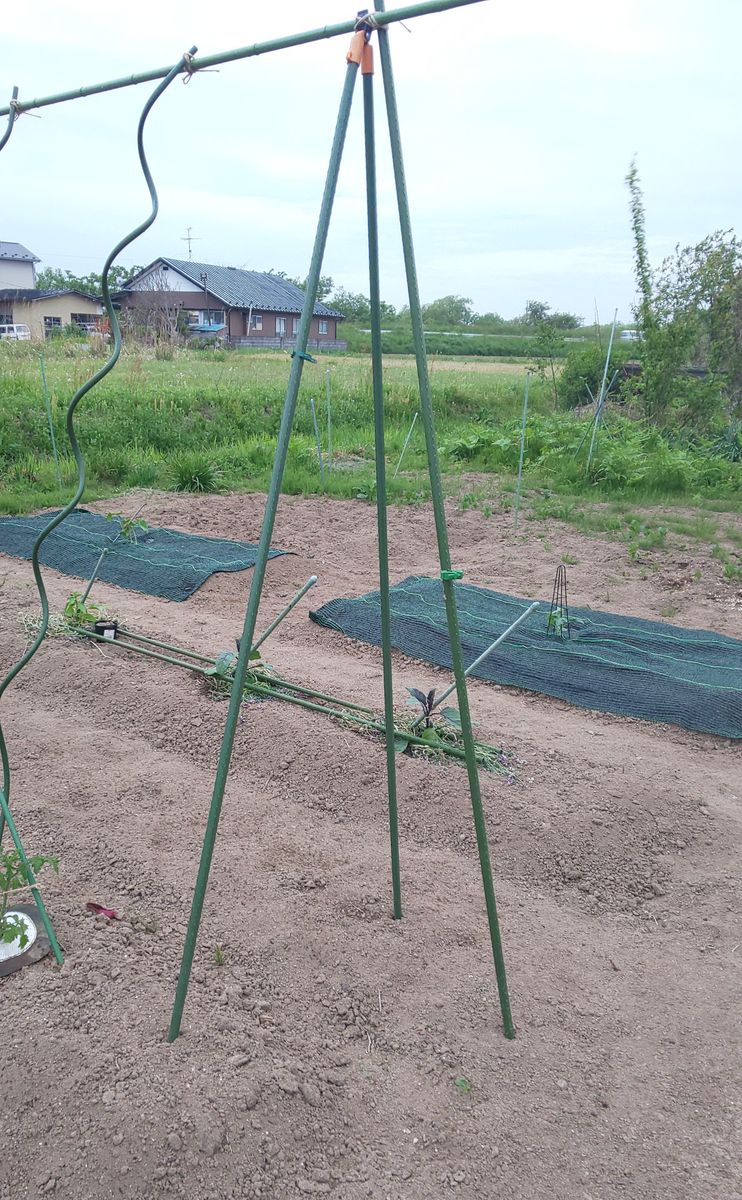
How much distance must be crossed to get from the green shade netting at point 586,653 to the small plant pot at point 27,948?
2334mm

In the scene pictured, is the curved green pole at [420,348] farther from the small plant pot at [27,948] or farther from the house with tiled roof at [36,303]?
the house with tiled roof at [36,303]

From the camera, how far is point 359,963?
2295 millimetres

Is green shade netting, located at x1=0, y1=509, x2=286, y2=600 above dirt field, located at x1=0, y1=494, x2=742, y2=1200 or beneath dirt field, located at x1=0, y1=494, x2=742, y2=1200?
above

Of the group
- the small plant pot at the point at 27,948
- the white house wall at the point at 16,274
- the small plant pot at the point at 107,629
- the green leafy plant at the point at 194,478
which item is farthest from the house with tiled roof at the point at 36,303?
the small plant pot at the point at 27,948

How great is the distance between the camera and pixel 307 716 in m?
3.62

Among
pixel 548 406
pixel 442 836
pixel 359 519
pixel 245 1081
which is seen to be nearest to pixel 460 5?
pixel 245 1081

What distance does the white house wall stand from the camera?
37031mm

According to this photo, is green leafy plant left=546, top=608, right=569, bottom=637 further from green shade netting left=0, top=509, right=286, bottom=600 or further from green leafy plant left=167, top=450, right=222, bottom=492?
green leafy plant left=167, top=450, right=222, bottom=492

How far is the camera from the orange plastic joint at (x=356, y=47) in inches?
64.4

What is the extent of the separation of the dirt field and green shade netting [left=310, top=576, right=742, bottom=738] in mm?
164

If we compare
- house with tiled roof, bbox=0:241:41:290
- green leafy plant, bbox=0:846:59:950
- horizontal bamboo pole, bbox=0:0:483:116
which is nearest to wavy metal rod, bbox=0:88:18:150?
horizontal bamboo pole, bbox=0:0:483:116

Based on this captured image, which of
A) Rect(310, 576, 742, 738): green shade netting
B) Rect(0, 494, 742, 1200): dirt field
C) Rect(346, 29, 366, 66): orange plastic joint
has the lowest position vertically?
Rect(0, 494, 742, 1200): dirt field

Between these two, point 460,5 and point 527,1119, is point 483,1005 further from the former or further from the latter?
point 460,5

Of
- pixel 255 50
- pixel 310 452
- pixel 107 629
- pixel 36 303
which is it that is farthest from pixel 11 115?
pixel 36 303
